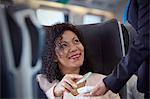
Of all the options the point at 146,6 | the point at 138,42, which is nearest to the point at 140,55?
the point at 138,42

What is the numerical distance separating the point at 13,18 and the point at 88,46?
87 cm

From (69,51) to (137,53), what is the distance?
484 millimetres

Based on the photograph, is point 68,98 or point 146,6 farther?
point 68,98

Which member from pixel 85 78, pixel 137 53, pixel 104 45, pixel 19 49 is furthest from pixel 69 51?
pixel 19 49

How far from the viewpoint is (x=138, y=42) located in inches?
34.9

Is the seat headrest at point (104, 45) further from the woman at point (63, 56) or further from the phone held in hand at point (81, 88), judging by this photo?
the phone held in hand at point (81, 88)

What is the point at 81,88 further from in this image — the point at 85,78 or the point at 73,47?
the point at 73,47

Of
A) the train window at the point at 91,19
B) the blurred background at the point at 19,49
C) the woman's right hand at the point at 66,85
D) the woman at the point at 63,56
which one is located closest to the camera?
the blurred background at the point at 19,49

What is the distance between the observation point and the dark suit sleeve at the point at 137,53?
0.84 metres

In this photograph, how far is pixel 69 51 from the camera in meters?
1.31

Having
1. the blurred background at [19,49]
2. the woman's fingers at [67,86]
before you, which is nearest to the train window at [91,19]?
the woman's fingers at [67,86]

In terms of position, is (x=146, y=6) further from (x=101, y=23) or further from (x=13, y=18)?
(x=101, y=23)

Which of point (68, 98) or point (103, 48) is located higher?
point (103, 48)

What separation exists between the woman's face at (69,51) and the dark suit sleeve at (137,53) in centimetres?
34
